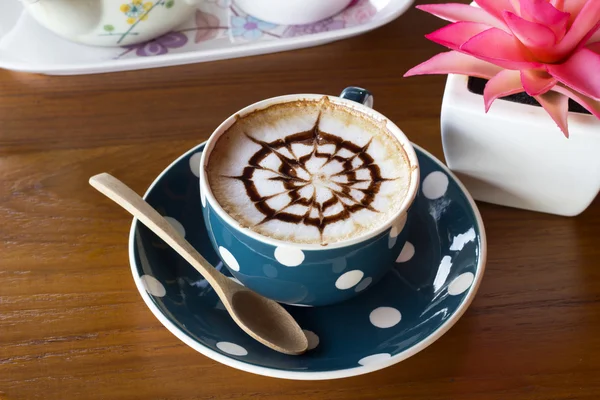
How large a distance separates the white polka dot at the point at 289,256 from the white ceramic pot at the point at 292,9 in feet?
1.34

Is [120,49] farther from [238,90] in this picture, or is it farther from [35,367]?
[35,367]

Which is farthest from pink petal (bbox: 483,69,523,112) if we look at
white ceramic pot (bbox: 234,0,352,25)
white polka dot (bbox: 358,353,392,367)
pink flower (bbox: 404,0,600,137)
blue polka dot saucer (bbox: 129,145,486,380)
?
white ceramic pot (bbox: 234,0,352,25)

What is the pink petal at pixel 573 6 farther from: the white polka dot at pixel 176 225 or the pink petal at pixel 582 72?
the white polka dot at pixel 176 225

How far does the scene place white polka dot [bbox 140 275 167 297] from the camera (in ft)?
1.67

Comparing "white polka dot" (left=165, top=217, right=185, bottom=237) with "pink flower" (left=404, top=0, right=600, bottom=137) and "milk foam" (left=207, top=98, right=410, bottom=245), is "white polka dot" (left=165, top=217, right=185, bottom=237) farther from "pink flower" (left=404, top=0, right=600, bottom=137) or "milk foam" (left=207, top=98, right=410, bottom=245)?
"pink flower" (left=404, top=0, right=600, bottom=137)

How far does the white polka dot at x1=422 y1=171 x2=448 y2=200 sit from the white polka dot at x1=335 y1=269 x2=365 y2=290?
0.14 meters

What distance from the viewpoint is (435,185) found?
0.60 meters

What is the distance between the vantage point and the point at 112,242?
0.60m

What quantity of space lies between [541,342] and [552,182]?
145mm

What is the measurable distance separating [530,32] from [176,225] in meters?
0.34

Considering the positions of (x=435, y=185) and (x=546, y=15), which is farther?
(x=435, y=185)

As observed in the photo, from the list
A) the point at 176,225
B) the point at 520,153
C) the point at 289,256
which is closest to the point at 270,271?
the point at 289,256

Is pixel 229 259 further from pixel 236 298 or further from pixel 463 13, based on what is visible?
pixel 463 13

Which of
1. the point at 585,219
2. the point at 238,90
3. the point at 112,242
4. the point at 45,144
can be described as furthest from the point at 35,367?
the point at 585,219
